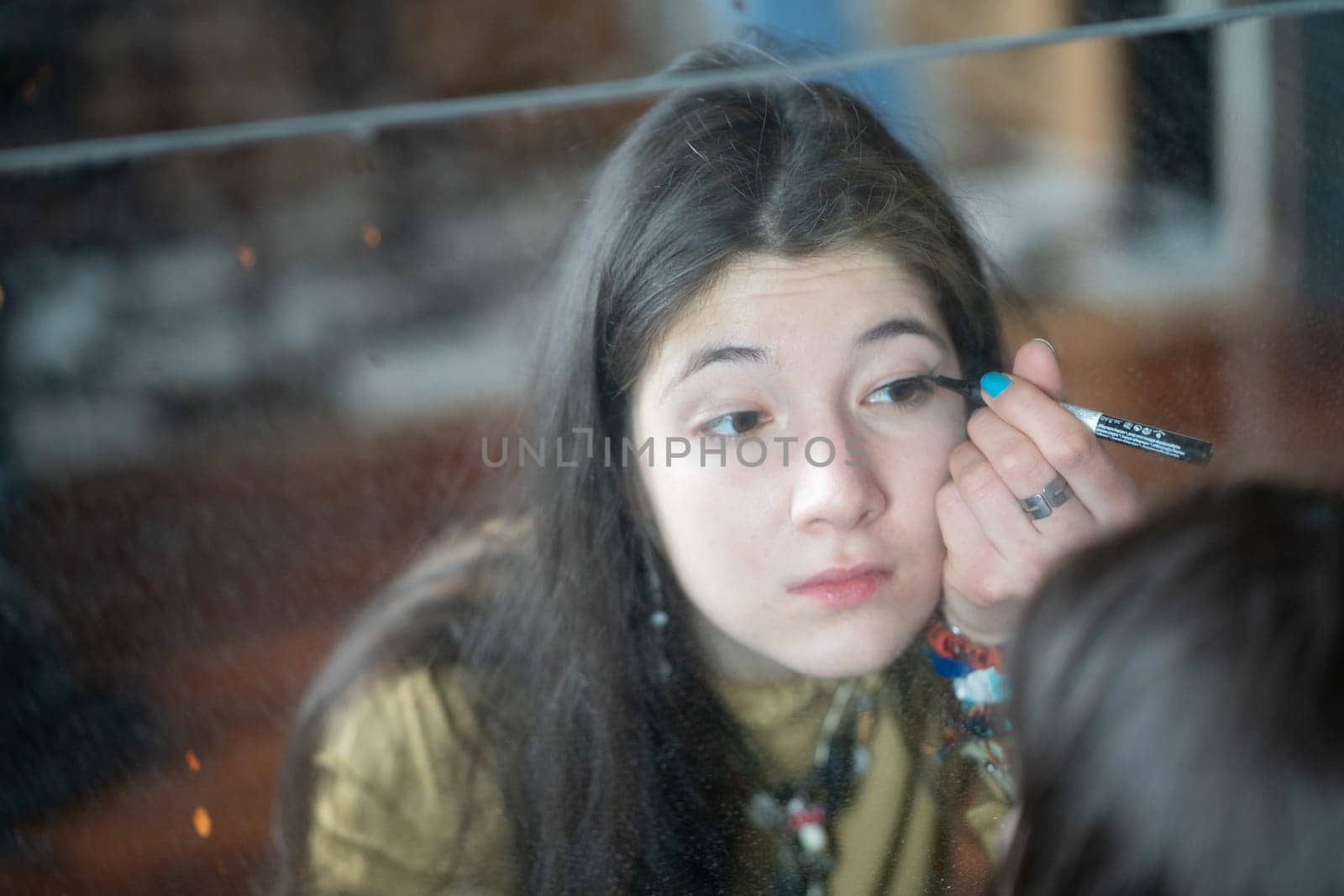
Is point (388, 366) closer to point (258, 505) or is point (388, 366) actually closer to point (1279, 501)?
point (258, 505)

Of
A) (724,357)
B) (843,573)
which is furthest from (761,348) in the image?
(843,573)

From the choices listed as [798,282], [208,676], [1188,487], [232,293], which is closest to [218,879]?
[208,676]

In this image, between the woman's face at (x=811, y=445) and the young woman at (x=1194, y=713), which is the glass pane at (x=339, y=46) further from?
the young woman at (x=1194, y=713)

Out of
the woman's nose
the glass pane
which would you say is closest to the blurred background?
the glass pane

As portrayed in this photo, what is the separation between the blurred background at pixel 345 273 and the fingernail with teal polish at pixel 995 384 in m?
0.03

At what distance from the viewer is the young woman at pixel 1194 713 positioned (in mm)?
391

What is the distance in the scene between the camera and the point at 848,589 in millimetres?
597

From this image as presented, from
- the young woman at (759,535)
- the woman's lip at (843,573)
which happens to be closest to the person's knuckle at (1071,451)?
the young woman at (759,535)

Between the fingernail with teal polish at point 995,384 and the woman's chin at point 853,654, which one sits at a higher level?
the fingernail with teal polish at point 995,384

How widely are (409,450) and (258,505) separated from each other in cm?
9

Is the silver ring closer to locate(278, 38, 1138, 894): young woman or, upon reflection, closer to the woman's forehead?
locate(278, 38, 1138, 894): young woman

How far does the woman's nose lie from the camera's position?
1.87 feet

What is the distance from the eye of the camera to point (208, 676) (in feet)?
2.19

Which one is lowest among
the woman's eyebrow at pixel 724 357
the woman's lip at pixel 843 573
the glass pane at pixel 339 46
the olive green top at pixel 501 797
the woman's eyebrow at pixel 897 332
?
the olive green top at pixel 501 797
